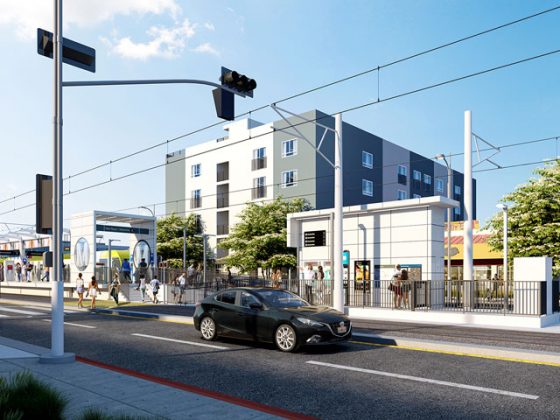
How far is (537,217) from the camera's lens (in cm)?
2934

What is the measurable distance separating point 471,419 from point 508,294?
1359 centimetres

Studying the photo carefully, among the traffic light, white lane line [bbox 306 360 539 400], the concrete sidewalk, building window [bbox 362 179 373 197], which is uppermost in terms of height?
building window [bbox 362 179 373 197]

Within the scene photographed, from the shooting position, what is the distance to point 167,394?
7.18 meters

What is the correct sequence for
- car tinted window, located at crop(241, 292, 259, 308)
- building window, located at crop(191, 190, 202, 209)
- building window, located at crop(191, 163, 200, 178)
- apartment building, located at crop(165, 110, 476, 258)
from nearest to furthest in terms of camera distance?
1. car tinted window, located at crop(241, 292, 259, 308)
2. apartment building, located at crop(165, 110, 476, 258)
3. building window, located at crop(191, 190, 202, 209)
4. building window, located at crop(191, 163, 200, 178)

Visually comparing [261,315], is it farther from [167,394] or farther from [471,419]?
[471,419]

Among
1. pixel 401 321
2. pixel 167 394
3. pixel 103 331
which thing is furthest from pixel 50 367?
pixel 401 321

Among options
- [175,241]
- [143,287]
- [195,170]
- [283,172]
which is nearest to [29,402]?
[143,287]

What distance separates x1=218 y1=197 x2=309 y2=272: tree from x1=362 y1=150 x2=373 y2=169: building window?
31.8 feet

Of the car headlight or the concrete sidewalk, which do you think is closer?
the concrete sidewalk

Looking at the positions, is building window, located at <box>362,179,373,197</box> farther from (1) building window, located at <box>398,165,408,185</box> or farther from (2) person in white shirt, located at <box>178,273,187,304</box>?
(2) person in white shirt, located at <box>178,273,187,304</box>

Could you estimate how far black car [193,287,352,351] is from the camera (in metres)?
11.1

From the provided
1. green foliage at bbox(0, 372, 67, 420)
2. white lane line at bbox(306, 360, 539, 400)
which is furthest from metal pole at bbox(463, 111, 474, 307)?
green foliage at bbox(0, 372, 67, 420)

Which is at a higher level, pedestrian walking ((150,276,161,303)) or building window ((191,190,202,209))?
building window ((191,190,202,209))

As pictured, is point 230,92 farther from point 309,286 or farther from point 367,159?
point 367,159
